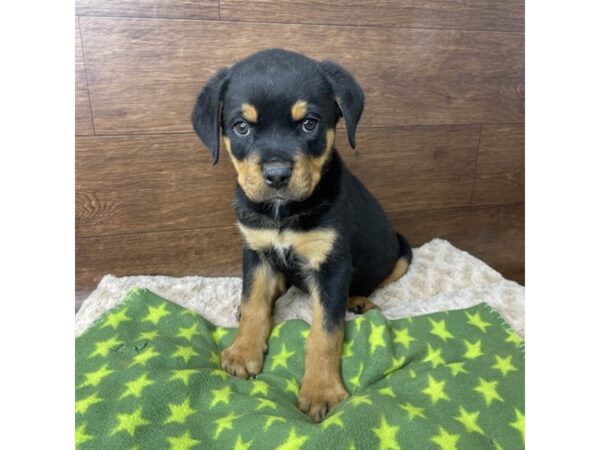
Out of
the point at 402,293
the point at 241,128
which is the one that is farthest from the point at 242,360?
the point at 402,293

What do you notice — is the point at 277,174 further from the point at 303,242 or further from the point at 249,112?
the point at 303,242

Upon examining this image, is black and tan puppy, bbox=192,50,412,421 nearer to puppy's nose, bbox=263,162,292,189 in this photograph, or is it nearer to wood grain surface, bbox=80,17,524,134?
puppy's nose, bbox=263,162,292,189

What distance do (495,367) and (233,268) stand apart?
168cm

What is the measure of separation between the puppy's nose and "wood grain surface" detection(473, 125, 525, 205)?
196 centimetres

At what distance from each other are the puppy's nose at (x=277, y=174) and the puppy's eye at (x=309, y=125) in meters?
0.22

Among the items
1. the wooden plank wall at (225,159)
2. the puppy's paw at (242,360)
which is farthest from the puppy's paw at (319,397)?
the wooden plank wall at (225,159)

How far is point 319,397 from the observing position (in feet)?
5.57

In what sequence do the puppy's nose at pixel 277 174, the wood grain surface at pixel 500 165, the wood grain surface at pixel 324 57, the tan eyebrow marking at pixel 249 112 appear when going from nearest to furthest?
the puppy's nose at pixel 277 174 → the tan eyebrow marking at pixel 249 112 → the wood grain surface at pixel 324 57 → the wood grain surface at pixel 500 165

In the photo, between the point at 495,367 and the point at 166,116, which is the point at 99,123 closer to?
the point at 166,116

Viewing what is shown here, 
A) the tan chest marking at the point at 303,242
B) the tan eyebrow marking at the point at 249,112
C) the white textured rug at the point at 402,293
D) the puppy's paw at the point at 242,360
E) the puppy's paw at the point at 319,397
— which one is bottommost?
the white textured rug at the point at 402,293

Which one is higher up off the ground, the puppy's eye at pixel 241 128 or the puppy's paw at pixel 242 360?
the puppy's eye at pixel 241 128

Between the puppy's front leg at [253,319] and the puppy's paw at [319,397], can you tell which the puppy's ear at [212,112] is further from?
the puppy's paw at [319,397]

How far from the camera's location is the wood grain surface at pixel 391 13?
2.57m

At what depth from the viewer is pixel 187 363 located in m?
1.83
